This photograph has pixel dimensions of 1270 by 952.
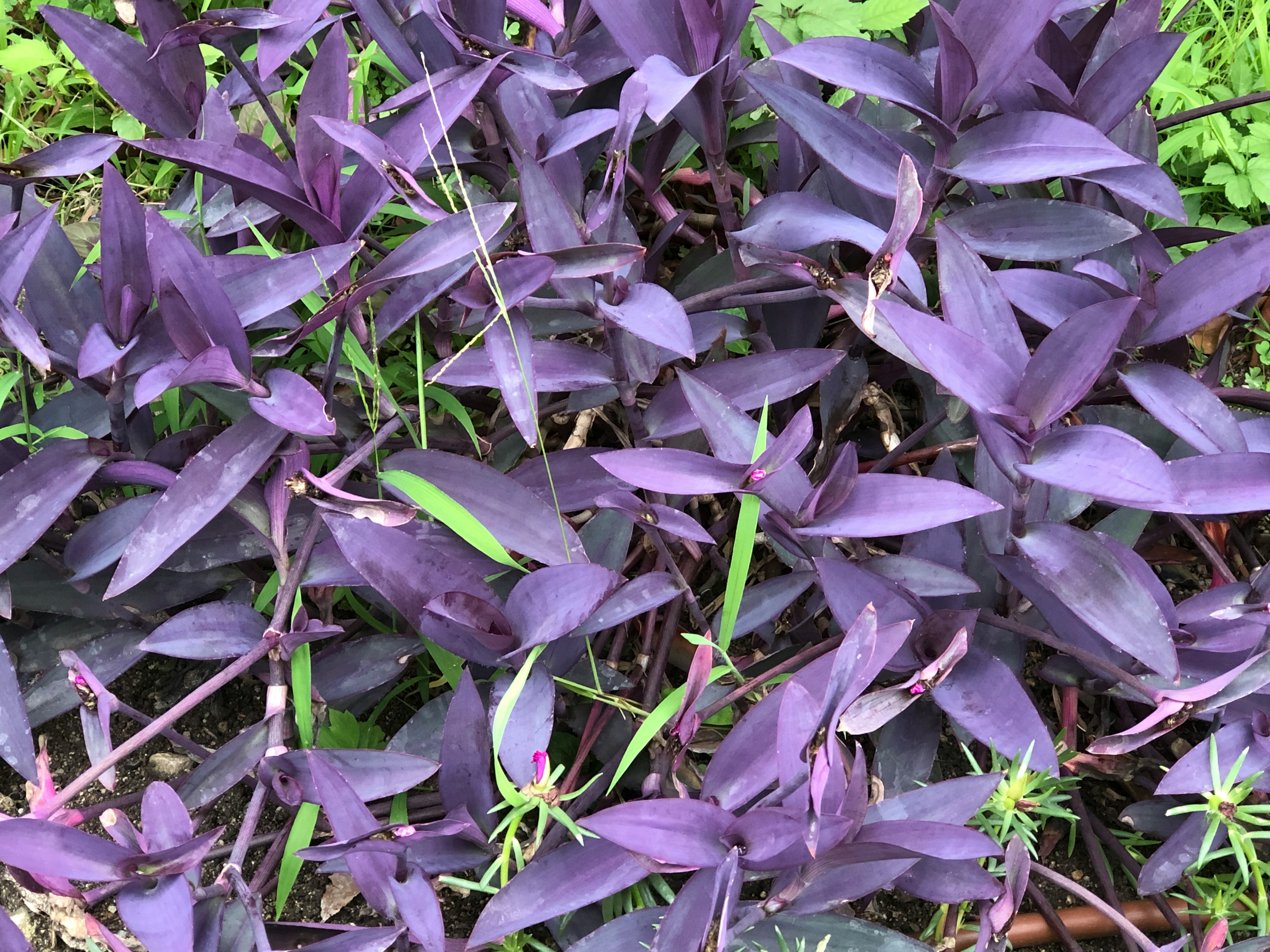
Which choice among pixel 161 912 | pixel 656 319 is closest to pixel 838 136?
pixel 656 319

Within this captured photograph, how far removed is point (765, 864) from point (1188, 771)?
418mm

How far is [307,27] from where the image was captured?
98cm

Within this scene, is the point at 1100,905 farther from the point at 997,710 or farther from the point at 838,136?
the point at 838,136

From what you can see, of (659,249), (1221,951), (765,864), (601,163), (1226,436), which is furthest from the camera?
(601,163)

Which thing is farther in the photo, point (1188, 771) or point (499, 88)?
point (499, 88)

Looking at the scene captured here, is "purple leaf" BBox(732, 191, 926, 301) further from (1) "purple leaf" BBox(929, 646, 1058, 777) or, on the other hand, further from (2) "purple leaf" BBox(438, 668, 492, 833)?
(2) "purple leaf" BBox(438, 668, 492, 833)

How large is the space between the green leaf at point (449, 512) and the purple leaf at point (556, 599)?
0.06m

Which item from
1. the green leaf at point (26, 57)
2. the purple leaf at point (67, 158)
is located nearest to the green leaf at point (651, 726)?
the purple leaf at point (67, 158)

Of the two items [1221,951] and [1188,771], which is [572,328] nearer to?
[1188,771]

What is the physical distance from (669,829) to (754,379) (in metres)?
0.46

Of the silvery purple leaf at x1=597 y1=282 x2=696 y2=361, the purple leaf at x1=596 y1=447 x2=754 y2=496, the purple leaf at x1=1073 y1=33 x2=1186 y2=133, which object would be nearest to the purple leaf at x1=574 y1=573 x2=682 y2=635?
the purple leaf at x1=596 y1=447 x2=754 y2=496

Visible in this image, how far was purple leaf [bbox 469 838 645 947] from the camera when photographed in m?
0.82

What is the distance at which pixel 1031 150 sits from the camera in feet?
3.09

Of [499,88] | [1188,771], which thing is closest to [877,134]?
[499,88]
